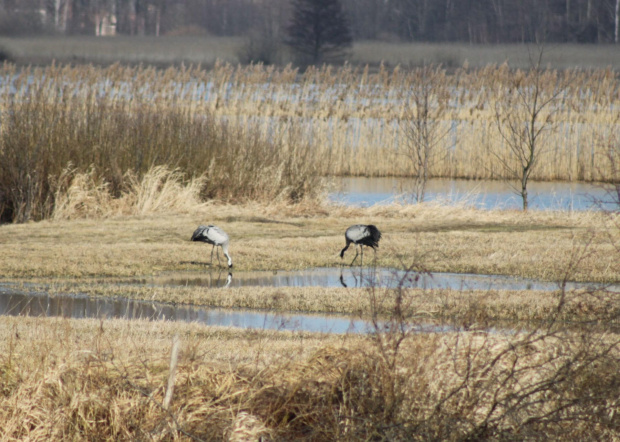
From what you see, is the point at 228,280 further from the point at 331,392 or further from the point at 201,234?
the point at 331,392

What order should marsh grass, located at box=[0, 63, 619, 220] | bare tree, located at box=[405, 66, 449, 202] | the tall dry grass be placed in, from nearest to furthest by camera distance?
the tall dry grass → marsh grass, located at box=[0, 63, 619, 220] → bare tree, located at box=[405, 66, 449, 202]

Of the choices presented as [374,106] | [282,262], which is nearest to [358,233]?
[282,262]

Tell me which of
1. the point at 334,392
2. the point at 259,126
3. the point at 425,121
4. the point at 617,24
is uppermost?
the point at 617,24

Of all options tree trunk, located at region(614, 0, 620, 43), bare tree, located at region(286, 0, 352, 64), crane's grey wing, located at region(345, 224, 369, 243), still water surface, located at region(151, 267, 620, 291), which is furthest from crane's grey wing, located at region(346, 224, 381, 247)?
bare tree, located at region(286, 0, 352, 64)

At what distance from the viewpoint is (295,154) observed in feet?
66.4

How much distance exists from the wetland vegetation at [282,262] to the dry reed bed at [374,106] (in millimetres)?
74

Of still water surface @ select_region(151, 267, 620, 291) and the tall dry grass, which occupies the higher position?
the tall dry grass

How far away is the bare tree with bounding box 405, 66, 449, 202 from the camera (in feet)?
65.4

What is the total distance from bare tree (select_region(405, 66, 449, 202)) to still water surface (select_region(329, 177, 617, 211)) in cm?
53

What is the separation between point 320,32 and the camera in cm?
3891

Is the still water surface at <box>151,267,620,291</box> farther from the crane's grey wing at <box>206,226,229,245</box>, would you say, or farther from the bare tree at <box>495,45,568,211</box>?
the bare tree at <box>495,45,568,211</box>

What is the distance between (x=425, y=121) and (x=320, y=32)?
20.1 metres

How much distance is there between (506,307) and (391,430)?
4699 mm

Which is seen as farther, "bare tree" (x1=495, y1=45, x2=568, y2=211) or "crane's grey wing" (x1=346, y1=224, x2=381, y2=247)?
"bare tree" (x1=495, y1=45, x2=568, y2=211)
